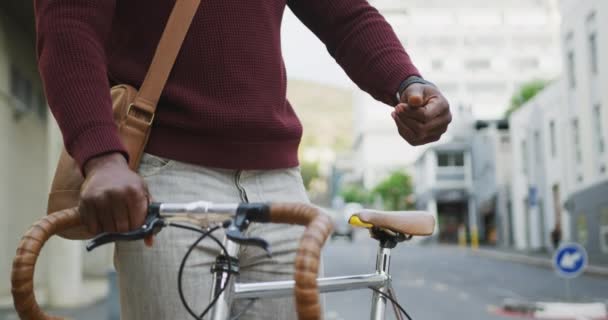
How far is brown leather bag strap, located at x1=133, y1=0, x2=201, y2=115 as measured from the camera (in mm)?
1896

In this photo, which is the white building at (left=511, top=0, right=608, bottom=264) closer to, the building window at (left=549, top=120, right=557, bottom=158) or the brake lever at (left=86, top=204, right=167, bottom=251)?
the building window at (left=549, top=120, right=557, bottom=158)

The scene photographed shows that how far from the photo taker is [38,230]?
1.40 m

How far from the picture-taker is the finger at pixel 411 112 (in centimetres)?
197

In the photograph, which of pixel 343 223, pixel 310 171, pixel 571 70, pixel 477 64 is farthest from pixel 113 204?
pixel 310 171

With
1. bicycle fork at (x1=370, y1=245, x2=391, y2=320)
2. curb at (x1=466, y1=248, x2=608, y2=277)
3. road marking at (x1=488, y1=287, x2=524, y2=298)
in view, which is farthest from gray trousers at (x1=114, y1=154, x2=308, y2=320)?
curb at (x1=466, y1=248, x2=608, y2=277)

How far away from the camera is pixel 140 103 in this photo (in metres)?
1.89

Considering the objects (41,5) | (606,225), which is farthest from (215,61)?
(606,225)

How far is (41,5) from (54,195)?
0.42 meters

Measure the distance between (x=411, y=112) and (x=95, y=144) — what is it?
29.5 inches

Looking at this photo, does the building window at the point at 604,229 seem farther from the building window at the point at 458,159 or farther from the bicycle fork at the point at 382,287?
the building window at the point at 458,159

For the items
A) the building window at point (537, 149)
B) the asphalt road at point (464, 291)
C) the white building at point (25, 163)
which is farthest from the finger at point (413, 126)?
the building window at point (537, 149)

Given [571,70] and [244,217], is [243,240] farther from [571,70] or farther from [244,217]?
[571,70]

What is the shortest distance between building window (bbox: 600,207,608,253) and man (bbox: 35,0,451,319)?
2630 centimetres

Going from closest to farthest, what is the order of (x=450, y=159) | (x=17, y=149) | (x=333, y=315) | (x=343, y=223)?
(x=333, y=315) < (x=17, y=149) < (x=343, y=223) < (x=450, y=159)
